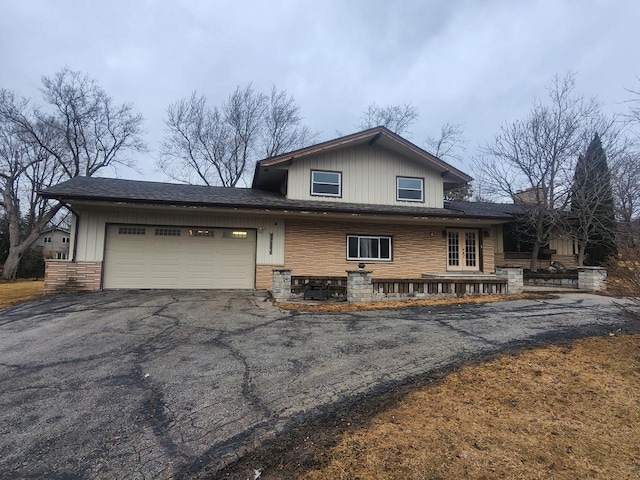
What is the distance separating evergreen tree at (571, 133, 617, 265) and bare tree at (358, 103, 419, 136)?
14600 millimetres

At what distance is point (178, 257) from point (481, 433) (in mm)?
10899

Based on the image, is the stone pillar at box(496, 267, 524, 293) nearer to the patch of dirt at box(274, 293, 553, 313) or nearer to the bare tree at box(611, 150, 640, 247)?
the patch of dirt at box(274, 293, 553, 313)

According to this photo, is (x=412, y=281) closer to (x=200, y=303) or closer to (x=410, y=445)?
(x=200, y=303)

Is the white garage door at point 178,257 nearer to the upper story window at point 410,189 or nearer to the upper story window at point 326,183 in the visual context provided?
the upper story window at point 326,183

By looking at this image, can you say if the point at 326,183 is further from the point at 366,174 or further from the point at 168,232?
the point at 168,232

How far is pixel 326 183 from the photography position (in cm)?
1312

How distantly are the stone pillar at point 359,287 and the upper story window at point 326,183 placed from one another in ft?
Result: 17.0

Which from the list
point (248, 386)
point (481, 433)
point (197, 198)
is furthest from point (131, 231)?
point (481, 433)

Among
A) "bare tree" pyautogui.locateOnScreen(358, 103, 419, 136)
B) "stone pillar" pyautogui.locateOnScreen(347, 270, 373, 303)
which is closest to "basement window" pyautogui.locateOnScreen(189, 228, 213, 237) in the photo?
"stone pillar" pyautogui.locateOnScreen(347, 270, 373, 303)

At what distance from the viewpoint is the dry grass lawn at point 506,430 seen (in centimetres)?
218

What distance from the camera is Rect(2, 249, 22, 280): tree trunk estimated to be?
19.7 m

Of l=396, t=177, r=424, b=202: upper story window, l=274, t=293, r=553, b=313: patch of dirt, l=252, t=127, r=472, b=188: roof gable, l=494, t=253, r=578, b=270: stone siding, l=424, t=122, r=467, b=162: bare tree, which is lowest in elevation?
l=274, t=293, r=553, b=313: patch of dirt

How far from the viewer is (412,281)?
29.6 ft

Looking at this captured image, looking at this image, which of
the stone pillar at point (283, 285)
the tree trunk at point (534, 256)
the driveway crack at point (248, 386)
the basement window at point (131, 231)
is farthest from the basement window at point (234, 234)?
the tree trunk at point (534, 256)
